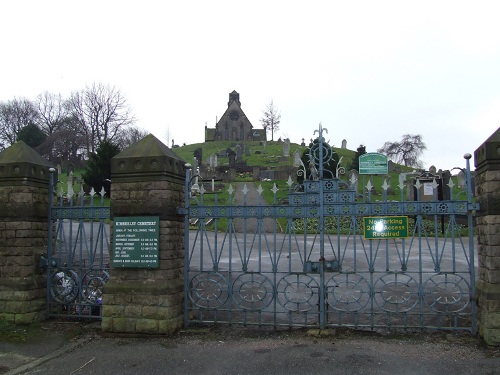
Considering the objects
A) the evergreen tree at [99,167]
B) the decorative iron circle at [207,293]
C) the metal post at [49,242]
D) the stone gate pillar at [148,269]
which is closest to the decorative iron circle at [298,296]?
the decorative iron circle at [207,293]

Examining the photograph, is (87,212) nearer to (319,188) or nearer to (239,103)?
(319,188)

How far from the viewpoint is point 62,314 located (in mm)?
7277

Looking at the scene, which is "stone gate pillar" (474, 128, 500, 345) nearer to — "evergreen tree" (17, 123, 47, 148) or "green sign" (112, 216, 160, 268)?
"green sign" (112, 216, 160, 268)

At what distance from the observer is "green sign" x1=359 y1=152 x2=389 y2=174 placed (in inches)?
277

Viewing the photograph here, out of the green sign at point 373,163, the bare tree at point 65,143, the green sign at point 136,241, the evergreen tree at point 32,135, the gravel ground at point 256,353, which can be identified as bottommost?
the gravel ground at point 256,353

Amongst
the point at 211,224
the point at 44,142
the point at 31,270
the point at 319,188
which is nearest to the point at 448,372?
the point at 319,188

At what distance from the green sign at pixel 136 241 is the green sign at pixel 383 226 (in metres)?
3.14

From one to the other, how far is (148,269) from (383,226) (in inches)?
140

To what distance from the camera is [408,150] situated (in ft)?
191

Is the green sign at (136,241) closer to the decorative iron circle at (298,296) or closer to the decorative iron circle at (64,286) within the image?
the decorative iron circle at (64,286)

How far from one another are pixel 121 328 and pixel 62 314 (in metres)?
1.61

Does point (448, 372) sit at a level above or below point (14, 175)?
below

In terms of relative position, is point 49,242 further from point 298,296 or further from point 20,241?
point 298,296

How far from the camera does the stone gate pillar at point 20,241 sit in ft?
22.9
